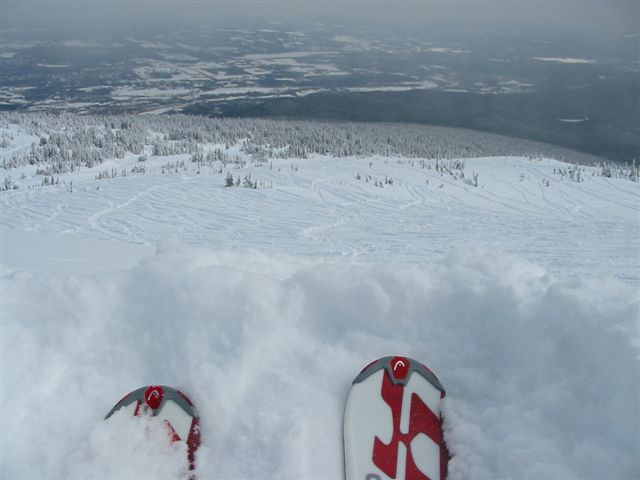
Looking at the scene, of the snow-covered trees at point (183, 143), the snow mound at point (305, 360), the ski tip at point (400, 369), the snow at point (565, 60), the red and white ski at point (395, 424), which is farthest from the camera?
the snow at point (565, 60)

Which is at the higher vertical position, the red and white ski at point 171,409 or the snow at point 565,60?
the snow at point 565,60

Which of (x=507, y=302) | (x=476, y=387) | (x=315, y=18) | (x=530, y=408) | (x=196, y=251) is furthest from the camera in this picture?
(x=315, y=18)

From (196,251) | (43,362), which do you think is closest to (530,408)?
(196,251)

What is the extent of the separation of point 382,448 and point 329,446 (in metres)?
0.35

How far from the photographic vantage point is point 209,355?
10.7 feet

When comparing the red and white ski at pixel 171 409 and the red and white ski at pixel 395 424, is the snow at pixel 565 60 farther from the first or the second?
the red and white ski at pixel 171 409

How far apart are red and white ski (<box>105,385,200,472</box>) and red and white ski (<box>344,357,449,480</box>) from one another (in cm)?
96

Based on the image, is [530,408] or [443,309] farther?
[443,309]

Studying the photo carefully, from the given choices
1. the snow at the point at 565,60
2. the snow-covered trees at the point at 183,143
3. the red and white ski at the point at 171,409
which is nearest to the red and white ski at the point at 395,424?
the red and white ski at the point at 171,409

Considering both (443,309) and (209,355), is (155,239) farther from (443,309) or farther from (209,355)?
(443,309)

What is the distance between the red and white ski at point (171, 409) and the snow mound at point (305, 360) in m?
0.07

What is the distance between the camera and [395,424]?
10.3ft

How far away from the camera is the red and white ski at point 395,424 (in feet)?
9.53

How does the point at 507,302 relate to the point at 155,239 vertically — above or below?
above
